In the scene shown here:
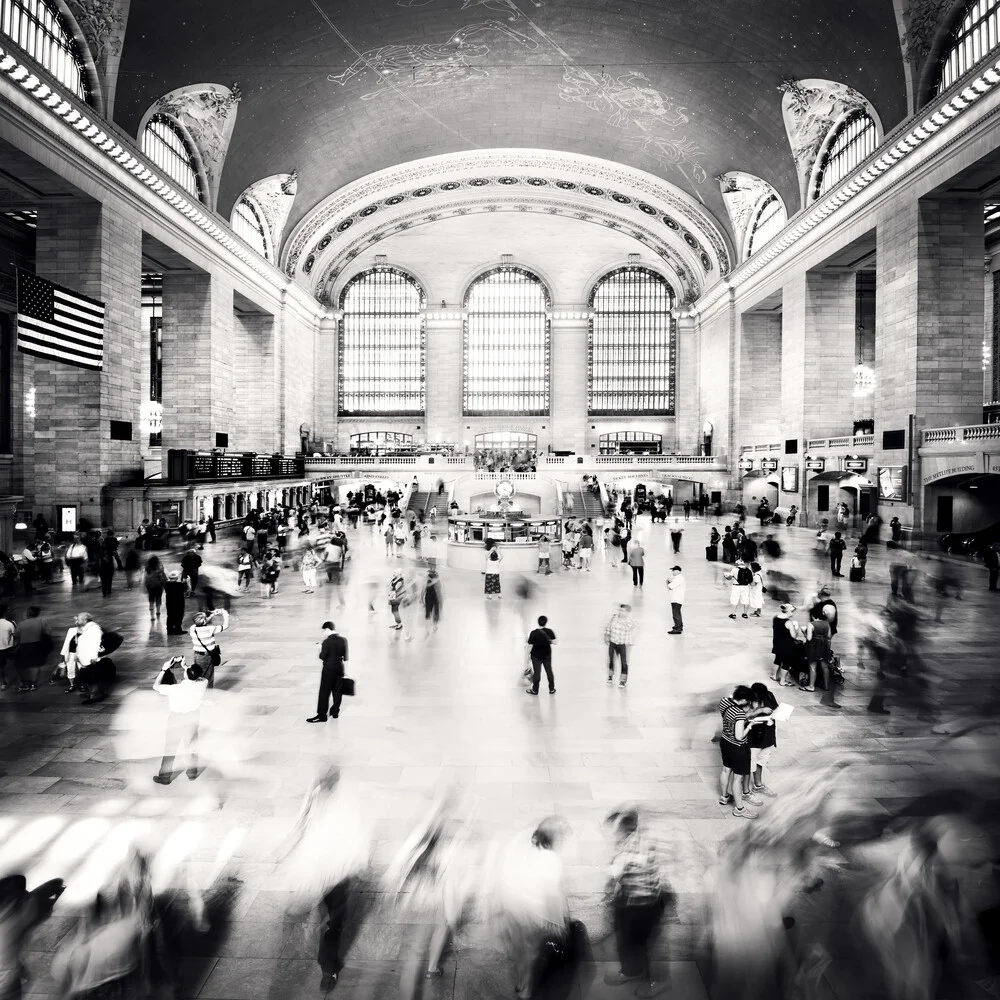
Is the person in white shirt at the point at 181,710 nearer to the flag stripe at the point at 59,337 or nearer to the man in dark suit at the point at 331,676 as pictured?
the man in dark suit at the point at 331,676

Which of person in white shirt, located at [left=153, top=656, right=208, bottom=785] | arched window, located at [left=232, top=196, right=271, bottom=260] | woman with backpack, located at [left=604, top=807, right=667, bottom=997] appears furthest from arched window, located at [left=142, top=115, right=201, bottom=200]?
woman with backpack, located at [left=604, top=807, right=667, bottom=997]

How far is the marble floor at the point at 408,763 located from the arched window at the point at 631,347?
1375 inches

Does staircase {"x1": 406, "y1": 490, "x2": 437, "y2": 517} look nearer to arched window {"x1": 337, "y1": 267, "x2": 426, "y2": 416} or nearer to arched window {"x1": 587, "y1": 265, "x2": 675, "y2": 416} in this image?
arched window {"x1": 337, "y1": 267, "x2": 426, "y2": 416}

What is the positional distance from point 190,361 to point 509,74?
635 inches

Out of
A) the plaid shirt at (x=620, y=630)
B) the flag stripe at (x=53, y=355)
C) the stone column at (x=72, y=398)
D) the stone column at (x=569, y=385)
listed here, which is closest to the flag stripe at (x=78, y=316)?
the flag stripe at (x=53, y=355)

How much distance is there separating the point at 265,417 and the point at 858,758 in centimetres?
3327

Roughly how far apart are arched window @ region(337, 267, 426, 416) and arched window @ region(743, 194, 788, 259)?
19231 millimetres

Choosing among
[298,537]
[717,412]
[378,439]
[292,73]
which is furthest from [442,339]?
[298,537]

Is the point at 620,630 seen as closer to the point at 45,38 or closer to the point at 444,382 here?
the point at 45,38

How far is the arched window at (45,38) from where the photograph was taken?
1688cm

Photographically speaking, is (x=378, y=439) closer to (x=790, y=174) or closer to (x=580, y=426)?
(x=580, y=426)

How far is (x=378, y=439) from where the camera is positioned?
1757 inches

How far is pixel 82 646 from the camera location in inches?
277

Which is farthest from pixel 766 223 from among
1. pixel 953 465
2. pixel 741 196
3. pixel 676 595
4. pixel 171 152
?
pixel 676 595
